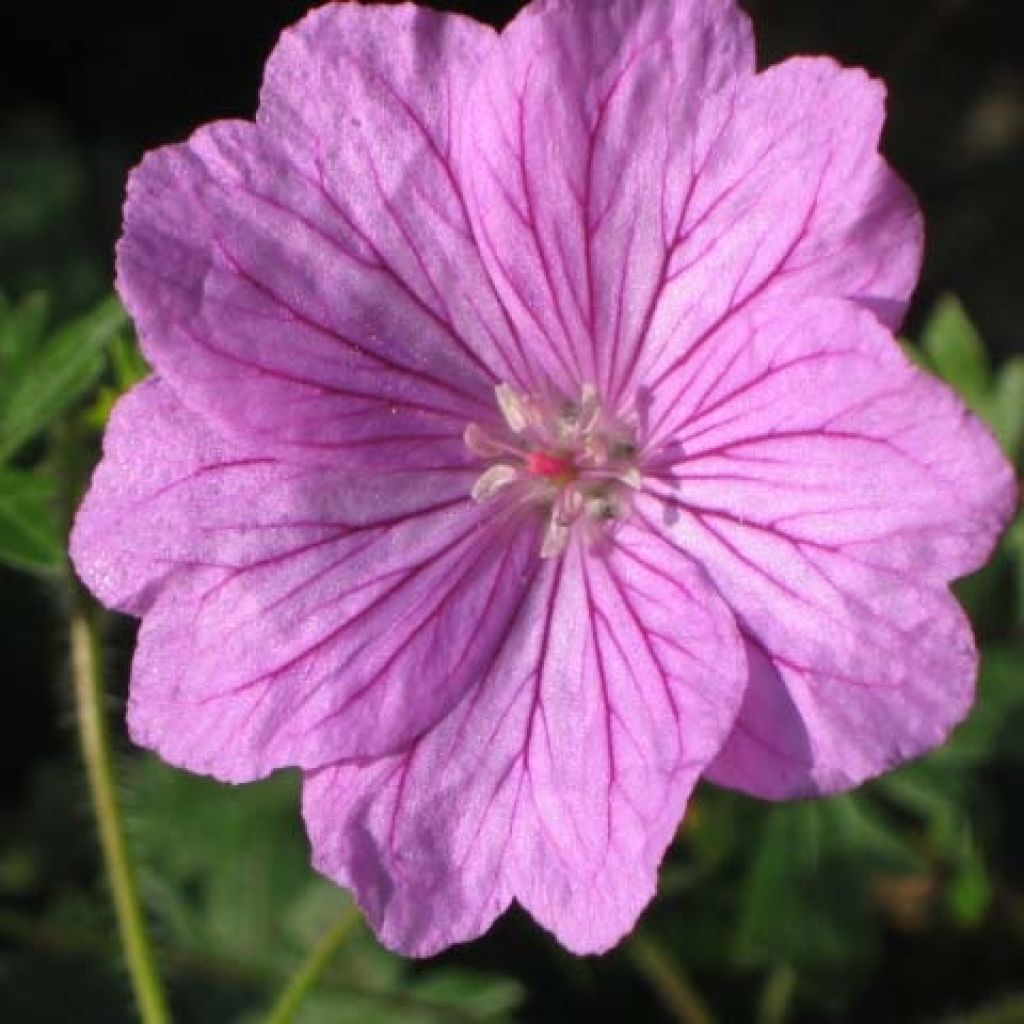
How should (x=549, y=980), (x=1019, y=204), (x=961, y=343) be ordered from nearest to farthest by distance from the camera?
(x=961, y=343)
(x=549, y=980)
(x=1019, y=204)

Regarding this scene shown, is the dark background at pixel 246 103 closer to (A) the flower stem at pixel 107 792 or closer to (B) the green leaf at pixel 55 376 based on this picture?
(A) the flower stem at pixel 107 792

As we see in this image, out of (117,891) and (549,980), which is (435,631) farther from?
(549,980)

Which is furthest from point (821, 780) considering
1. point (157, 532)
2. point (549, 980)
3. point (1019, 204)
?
point (1019, 204)

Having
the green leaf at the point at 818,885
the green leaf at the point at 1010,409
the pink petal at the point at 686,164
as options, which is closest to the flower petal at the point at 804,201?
the pink petal at the point at 686,164

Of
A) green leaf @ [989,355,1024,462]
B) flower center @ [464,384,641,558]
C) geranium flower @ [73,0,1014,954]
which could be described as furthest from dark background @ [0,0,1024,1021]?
geranium flower @ [73,0,1014,954]

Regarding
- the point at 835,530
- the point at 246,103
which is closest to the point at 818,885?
the point at 835,530
